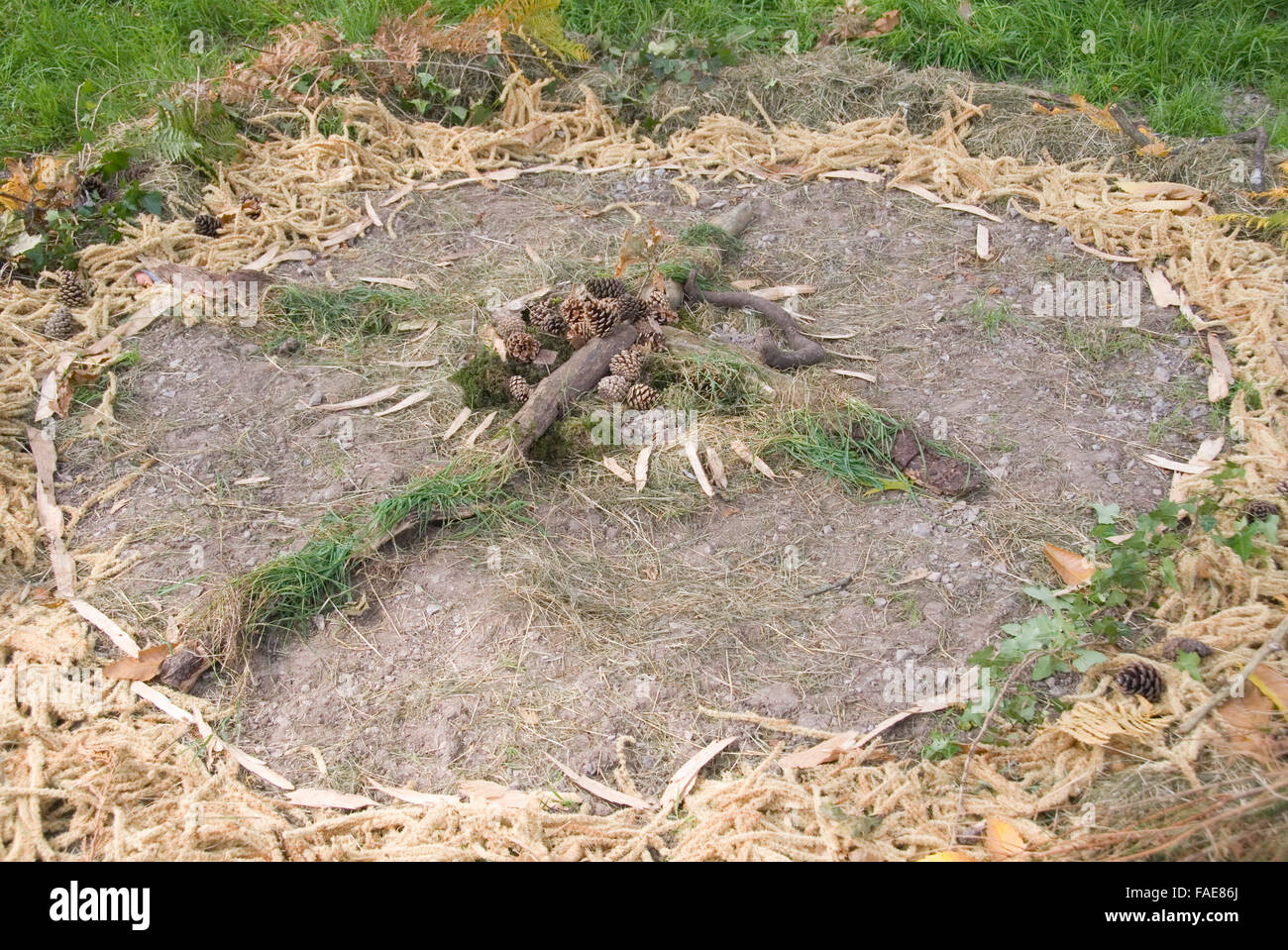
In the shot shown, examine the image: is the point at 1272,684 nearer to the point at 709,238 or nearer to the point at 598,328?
the point at 598,328

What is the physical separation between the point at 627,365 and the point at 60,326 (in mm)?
2352

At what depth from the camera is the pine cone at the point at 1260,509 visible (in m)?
2.93

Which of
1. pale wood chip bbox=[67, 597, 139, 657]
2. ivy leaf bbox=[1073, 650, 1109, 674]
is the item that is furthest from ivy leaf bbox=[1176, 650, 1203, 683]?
pale wood chip bbox=[67, 597, 139, 657]

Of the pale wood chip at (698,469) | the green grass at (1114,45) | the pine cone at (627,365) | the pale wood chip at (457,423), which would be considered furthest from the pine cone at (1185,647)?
the green grass at (1114,45)

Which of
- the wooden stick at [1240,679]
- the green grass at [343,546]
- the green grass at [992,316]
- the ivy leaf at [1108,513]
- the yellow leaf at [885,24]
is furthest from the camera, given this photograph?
the yellow leaf at [885,24]

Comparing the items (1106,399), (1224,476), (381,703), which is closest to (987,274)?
(1106,399)

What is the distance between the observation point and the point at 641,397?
3.42 m

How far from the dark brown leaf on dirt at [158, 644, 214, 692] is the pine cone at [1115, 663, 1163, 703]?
2434 mm

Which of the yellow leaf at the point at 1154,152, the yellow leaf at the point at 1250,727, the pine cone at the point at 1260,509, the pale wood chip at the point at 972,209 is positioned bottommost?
the yellow leaf at the point at 1250,727

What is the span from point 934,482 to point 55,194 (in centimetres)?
405

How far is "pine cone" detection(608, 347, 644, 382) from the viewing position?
3.47 metres

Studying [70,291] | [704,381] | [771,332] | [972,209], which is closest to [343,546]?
[704,381]

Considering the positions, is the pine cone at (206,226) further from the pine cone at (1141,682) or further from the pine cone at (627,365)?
the pine cone at (1141,682)

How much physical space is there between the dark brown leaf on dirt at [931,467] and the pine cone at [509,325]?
1.38 meters
